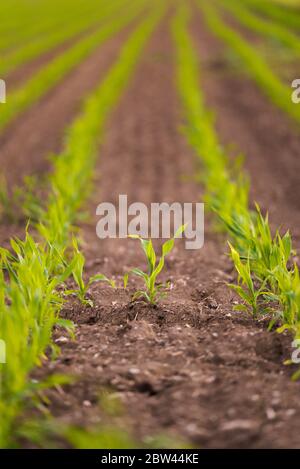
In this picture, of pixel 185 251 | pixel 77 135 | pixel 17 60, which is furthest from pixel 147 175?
pixel 17 60

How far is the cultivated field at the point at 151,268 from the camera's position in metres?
2.21

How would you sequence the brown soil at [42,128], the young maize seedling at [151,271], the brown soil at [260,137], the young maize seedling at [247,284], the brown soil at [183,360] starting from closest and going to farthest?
the brown soil at [183,360], the young maize seedling at [247,284], the young maize seedling at [151,271], the brown soil at [260,137], the brown soil at [42,128]

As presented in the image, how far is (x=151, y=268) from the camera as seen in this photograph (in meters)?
3.14

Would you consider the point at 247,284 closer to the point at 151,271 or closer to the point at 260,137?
the point at 151,271

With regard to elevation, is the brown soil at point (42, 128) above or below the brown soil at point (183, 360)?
above

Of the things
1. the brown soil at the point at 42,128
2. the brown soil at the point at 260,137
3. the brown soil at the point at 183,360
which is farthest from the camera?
the brown soil at the point at 42,128

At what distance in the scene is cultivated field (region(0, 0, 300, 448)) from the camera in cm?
221

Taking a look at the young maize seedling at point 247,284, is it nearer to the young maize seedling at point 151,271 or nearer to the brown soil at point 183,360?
the brown soil at point 183,360

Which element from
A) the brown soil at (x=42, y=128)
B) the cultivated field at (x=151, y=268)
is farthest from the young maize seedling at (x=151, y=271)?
the brown soil at (x=42, y=128)

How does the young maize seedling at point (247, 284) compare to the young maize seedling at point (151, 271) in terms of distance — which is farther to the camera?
the young maize seedling at point (151, 271)

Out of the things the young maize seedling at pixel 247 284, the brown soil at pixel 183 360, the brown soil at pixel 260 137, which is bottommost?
the brown soil at pixel 183 360

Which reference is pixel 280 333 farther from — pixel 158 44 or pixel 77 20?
pixel 77 20

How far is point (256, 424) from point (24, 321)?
98 centimetres

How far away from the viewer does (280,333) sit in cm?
278
